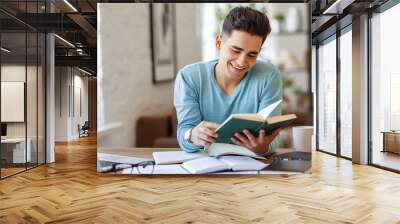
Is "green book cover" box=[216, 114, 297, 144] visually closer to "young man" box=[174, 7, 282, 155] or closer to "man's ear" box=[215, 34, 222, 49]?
"young man" box=[174, 7, 282, 155]

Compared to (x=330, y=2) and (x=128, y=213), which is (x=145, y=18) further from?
(x=330, y=2)

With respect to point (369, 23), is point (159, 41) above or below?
below

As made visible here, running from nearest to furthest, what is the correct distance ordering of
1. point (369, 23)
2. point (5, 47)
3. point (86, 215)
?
1. point (86, 215)
2. point (5, 47)
3. point (369, 23)

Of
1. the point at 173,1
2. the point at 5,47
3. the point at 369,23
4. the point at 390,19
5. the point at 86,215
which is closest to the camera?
the point at 86,215

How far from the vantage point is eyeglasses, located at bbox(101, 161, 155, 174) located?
416cm

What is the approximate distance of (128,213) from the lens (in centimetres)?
340

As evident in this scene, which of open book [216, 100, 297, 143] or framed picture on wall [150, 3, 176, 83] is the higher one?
framed picture on wall [150, 3, 176, 83]

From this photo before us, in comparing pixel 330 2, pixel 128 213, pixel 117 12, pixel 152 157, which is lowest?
pixel 128 213

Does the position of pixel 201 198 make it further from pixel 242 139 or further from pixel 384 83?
pixel 384 83

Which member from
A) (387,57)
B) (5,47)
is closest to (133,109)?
(5,47)

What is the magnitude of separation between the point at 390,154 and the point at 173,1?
12.9 ft

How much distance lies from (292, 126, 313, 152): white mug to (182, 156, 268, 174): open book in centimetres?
40

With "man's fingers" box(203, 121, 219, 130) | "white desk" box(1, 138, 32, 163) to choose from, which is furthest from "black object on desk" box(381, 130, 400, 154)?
"white desk" box(1, 138, 32, 163)

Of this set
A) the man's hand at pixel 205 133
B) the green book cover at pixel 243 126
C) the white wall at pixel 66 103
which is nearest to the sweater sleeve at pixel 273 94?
the green book cover at pixel 243 126
